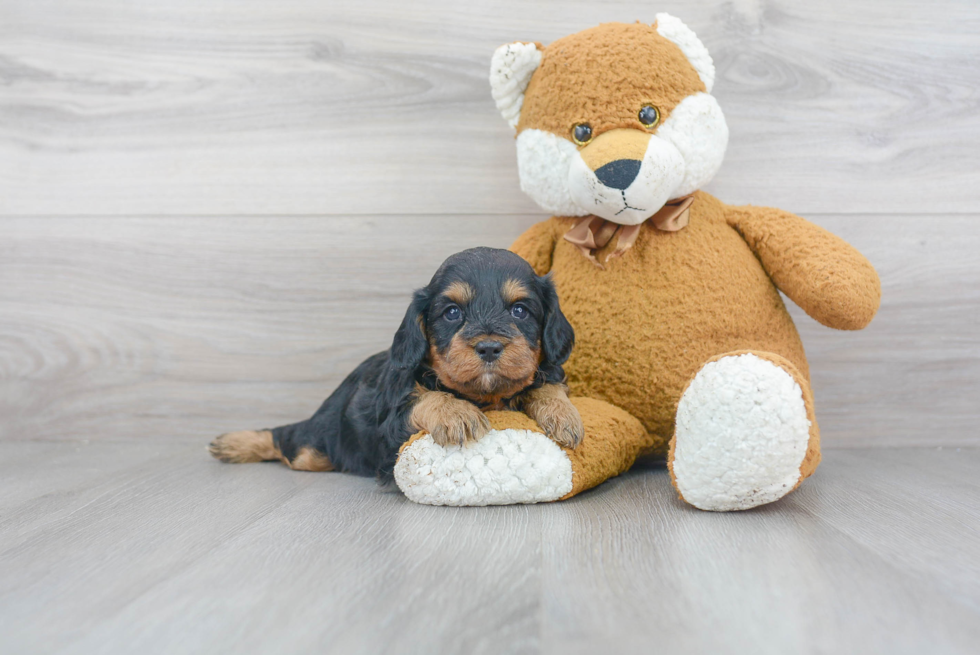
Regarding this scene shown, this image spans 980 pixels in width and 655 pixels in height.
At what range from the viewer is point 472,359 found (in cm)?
131

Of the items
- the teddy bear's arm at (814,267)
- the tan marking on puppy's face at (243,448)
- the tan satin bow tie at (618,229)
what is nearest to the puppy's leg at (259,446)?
the tan marking on puppy's face at (243,448)

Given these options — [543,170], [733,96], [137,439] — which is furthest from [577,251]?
[137,439]

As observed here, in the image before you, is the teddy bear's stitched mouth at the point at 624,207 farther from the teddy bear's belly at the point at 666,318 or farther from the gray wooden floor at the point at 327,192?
the gray wooden floor at the point at 327,192

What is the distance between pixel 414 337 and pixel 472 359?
0.18 metres

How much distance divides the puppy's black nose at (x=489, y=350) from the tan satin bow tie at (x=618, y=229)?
0.49 m

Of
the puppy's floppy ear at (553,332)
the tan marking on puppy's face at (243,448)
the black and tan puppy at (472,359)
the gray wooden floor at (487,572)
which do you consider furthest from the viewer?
the tan marking on puppy's face at (243,448)

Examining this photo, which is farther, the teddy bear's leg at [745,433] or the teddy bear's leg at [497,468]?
the teddy bear's leg at [497,468]

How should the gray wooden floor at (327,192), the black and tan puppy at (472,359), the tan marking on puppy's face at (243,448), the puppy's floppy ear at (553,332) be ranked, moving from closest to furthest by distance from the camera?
the black and tan puppy at (472,359)
the puppy's floppy ear at (553,332)
the tan marking on puppy's face at (243,448)
the gray wooden floor at (327,192)

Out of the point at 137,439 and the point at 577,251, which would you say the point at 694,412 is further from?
the point at 137,439

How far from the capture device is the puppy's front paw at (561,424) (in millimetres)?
1406

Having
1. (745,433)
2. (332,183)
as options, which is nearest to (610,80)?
(745,433)

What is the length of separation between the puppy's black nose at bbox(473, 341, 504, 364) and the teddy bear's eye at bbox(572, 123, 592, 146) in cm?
57

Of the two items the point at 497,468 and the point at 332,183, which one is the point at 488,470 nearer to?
the point at 497,468

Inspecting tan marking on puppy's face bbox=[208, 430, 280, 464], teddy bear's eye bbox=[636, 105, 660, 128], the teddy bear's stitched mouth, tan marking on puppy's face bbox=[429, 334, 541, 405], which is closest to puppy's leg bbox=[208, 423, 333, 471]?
tan marking on puppy's face bbox=[208, 430, 280, 464]
